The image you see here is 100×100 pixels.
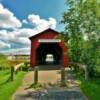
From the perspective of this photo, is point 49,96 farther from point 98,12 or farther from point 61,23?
point 61,23

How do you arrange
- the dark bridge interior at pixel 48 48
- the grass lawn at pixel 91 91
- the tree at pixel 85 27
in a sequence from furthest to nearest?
1. the dark bridge interior at pixel 48 48
2. the tree at pixel 85 27
3. the grass lawn at pixel 91 91

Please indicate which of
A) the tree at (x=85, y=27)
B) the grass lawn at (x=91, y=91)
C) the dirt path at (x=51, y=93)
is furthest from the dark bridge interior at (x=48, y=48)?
the grass lawn at (x=91, y=91)

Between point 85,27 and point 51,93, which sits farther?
point 85,27

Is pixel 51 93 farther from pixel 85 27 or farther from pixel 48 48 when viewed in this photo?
pixel 48 48

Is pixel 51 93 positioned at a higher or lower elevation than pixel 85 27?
lower

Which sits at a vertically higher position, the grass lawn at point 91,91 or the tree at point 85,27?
the tree at point 85,27

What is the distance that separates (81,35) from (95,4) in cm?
289

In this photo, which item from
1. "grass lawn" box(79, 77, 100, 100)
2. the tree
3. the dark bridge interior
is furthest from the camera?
the dark bridge interior

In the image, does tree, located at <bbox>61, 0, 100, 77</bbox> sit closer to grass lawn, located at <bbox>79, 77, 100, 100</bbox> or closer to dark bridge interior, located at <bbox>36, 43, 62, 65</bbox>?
grass lawn, located at <bbox>79, 77, 100, 100</bbox>

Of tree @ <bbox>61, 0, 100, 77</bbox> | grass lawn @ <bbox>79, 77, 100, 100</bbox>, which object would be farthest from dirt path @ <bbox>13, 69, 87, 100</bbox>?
tree @ <bbox>61, 0, 100, 77</bbox>

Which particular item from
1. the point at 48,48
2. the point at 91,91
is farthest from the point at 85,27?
the point at 48,48

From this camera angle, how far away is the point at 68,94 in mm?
13523

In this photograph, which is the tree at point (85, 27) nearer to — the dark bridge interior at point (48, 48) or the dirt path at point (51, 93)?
the dirt path at point (51, 93)

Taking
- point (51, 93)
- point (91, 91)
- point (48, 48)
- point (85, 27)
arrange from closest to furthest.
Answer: point (51, 93) → point (91, 91) → point (85, 27) → point (48, 48)
